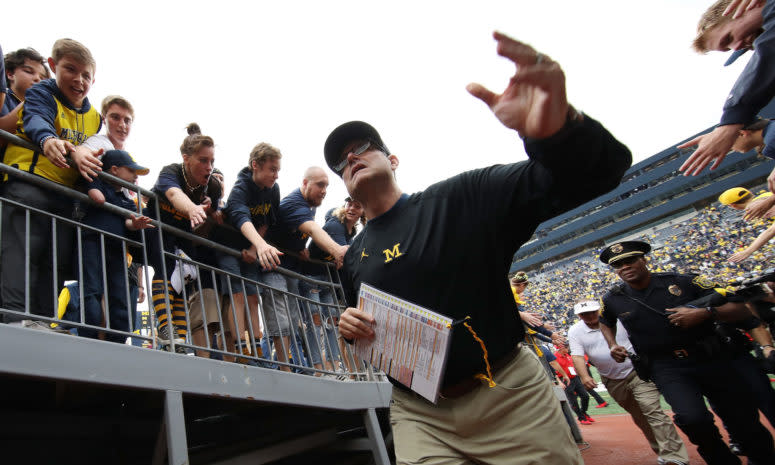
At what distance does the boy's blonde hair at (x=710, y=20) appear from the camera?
237cm

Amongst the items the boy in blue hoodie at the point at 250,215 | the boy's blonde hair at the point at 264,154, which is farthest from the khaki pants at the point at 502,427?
the boy's blonde hair at the point at 264,154

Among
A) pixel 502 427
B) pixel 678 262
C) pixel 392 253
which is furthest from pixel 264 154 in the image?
pixel 678 262

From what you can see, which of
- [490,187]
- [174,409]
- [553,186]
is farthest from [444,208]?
[174,409]

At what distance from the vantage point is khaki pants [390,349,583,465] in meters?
1.47

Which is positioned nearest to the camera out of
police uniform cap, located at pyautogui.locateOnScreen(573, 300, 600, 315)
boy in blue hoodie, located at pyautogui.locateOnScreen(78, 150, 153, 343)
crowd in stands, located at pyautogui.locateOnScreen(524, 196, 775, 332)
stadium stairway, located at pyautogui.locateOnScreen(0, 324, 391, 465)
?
stadium stairway, located at pyautogui.locateOnScreen(0, 324, 391, 465)

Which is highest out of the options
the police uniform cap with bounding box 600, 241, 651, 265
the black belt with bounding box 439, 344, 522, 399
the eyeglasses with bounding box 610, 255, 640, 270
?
the police uniform cap with bounding box 600, 241, 651, 265

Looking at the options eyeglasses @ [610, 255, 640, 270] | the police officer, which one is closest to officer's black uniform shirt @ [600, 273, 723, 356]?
the police officer

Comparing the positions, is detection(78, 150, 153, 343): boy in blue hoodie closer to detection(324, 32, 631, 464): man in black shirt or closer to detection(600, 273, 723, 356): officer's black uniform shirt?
detection(324, 32, 631, 464): man in black shirt

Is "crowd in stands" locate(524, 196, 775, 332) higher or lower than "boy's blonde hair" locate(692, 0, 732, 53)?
higher

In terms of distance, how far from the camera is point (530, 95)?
1.26 m

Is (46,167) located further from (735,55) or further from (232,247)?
(735,55)

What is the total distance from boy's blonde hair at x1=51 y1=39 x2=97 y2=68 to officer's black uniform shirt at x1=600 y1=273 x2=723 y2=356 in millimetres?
4884

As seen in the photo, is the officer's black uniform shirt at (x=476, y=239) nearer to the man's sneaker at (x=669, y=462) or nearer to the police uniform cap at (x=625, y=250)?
the police uniform cap at (x=625, y=250)

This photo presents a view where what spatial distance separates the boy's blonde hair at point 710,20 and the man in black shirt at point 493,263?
1.79 m
